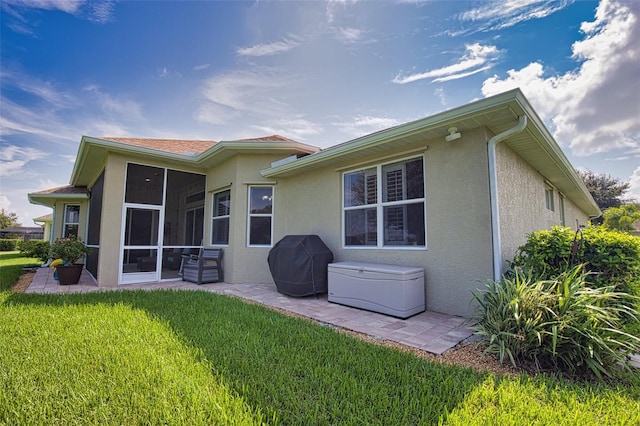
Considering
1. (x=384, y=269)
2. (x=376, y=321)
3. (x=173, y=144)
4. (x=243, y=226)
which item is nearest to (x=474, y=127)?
(x=384, y=269)

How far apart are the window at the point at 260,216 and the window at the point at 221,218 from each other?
770 mm

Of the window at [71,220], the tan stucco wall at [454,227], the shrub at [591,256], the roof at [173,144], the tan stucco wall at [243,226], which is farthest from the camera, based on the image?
the window at [71,220]

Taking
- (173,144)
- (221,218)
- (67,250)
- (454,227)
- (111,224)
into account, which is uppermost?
(173,144)

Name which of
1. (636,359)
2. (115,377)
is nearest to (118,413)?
(115,377)

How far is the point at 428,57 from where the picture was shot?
23.0ft

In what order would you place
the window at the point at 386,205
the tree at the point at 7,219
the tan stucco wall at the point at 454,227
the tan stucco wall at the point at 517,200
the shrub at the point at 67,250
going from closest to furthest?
the tan stucco wall at the point at 454,227, the tan stucco wall at the point at 517,200, the window at the point at 386,205, the shrub at the point at 67,250, the tree at the point at 7,219

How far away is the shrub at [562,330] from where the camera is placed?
2.79 meters

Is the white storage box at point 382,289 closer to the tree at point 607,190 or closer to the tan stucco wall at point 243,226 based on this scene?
the tan stucco wall at point 243,226

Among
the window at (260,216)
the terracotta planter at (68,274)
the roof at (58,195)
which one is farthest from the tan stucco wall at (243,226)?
the roof at (58,195)

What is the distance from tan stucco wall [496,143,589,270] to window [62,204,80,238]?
53.1 feet

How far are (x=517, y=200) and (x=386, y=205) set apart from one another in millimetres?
2452

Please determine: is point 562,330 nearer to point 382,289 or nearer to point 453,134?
point 382,289

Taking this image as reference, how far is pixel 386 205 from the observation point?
19.0 ft

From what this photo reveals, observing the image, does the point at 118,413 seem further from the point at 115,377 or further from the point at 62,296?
the point at 62,296
